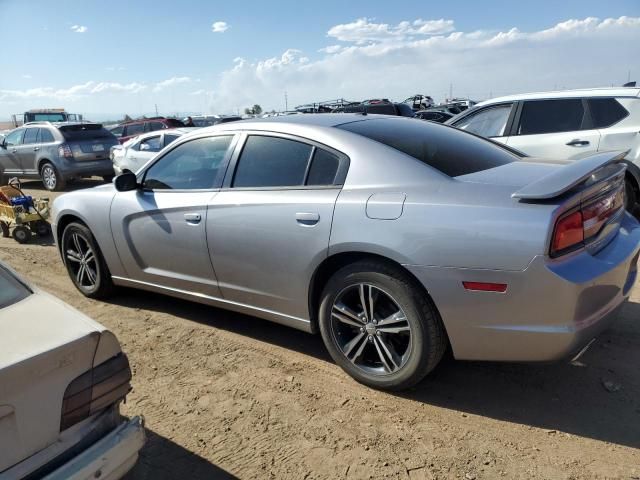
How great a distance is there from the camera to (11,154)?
42.3ft

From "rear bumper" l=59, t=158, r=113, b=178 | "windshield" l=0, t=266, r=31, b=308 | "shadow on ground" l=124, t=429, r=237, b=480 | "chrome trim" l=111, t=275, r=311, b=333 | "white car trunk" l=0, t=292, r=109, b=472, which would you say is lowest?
"shadow on ground" l=124, t=429, r=237, b=480

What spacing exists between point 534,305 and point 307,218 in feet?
4.42

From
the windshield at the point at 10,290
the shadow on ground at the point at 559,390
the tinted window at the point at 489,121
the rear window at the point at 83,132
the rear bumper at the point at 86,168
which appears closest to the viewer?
the windshield at the point at 10,290

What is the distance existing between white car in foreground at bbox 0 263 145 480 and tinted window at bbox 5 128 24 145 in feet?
41.4

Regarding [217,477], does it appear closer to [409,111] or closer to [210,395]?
[210,395]

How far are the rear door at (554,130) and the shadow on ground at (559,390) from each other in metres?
3.05

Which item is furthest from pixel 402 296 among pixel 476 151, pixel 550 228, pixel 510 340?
pixel 476 151

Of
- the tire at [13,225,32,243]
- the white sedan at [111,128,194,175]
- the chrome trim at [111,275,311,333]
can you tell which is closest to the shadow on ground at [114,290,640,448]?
the chrome trim at [111,275,311,333]

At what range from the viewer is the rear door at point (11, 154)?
12.8m

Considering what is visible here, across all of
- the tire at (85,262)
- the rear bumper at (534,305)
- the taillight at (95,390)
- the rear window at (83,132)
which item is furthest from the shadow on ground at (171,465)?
the rear window at (83,132)

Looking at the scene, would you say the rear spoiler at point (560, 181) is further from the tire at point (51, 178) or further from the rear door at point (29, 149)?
the rear door at point (29, 149)

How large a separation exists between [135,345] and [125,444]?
2013 millimetres

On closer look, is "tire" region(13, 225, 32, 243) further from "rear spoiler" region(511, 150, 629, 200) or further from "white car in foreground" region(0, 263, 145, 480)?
"rear spoiler" region(511, 150, 629, 200)

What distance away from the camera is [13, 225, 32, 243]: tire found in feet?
23.4
